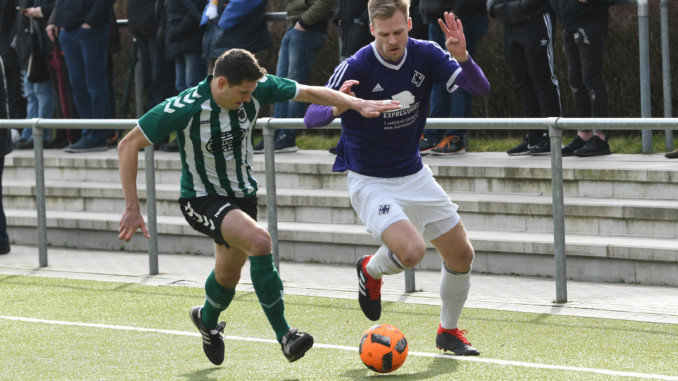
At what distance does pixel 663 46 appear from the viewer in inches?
422

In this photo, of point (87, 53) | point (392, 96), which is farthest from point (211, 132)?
point (87, 53)

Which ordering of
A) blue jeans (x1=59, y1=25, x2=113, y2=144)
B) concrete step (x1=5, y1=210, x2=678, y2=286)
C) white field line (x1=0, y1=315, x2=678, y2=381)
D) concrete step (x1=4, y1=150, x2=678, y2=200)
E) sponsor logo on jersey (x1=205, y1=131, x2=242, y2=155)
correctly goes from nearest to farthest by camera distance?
white field line (x1=0, y1=315, x2=678, y2=381)
sponsor logo on jersey (x1=205, y1=131, x2=242, y2=155)
concrete step (x1=5, y1=210, x2=678, y2=286)
concrete step (x1=4, y1=150, x2=678, y2=200)
blue jeans (x1=59, y1=25, x2=113, y2=144)

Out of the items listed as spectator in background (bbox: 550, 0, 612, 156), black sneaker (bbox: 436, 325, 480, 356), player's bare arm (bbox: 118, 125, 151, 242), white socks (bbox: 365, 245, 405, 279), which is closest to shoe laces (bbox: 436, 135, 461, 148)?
spectator in background (bbox: 550, 0, 612, 156)

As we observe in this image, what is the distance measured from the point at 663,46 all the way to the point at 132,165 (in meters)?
5.99

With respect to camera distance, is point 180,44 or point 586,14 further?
point 180,44

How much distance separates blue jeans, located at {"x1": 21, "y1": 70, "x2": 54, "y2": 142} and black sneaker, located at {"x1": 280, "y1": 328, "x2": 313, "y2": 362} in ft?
28.8

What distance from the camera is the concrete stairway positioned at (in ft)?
29.7

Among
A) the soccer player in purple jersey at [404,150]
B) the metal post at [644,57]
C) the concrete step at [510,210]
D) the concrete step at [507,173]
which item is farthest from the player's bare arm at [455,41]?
the metal post at [644,57]

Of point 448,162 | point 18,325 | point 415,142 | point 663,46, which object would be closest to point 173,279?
point 18,325

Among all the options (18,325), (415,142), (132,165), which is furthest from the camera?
(18,325)

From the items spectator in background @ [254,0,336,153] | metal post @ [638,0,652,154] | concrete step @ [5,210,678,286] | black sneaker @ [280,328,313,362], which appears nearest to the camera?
black sneaker @ [280,328,313,362]

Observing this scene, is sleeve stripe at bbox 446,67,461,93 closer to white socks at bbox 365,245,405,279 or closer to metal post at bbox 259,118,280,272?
white socks at bbox 365,245,405,279

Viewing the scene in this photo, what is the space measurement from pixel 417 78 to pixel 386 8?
51 cm

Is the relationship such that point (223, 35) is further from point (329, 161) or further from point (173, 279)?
point (173, 279)
